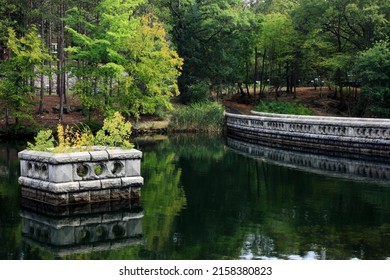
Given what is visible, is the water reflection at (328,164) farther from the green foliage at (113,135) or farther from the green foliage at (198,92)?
the green foliage at (198,92)

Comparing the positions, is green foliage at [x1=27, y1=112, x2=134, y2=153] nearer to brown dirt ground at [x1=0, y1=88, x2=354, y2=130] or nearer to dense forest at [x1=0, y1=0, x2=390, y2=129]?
dense forest at [x1=0, y1=0, x2=390, y2=129]

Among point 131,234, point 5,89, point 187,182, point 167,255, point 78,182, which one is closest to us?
point 167,255

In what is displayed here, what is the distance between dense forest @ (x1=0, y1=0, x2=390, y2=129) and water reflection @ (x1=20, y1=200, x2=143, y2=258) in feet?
80.5

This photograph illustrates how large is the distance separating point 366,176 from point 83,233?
13.0 metres

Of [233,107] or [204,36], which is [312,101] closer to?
[233,107]

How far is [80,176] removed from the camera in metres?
16.2

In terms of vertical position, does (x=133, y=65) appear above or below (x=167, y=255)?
above

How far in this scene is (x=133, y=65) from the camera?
41500 millimetres

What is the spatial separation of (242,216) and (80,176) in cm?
459

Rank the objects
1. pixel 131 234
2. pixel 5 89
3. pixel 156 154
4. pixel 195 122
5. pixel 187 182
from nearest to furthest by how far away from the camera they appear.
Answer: pixel 131 234, pixel 187 182, pixel 156 154, pixel 5 89, pixel 195 122

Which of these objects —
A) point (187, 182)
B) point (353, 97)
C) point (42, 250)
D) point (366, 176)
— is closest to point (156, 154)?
point (187, 182)

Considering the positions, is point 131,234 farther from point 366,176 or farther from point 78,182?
point 366,176

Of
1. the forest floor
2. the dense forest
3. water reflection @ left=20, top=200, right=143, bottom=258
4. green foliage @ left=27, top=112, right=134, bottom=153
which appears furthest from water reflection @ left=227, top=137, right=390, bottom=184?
the forest floor

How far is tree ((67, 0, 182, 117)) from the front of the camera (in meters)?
40.8
